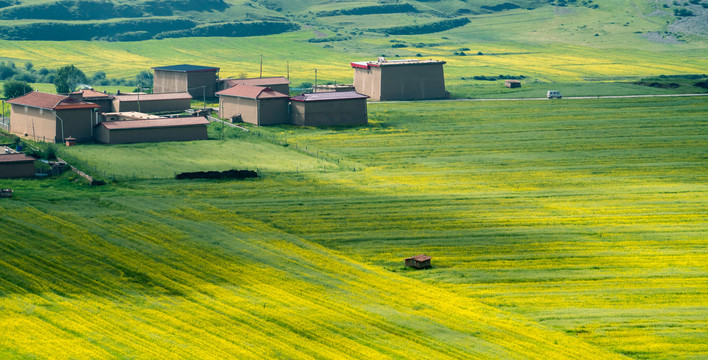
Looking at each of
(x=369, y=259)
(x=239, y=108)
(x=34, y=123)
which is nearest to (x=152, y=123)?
(x=34, y=123)

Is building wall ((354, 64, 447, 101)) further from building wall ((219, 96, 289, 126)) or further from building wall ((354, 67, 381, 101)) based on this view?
building wall ((219, 96, 289, 126))

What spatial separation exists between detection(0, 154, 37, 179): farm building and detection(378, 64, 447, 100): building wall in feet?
230

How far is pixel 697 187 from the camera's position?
82.9m

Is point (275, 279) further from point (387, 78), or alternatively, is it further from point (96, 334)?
point (387, 78)

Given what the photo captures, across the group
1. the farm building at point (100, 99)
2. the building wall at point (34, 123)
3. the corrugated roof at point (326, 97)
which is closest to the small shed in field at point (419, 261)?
the building wall at point (34, 123)

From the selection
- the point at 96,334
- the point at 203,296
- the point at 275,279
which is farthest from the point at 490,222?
the point at 96,334

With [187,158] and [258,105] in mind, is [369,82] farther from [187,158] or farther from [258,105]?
[187,158]

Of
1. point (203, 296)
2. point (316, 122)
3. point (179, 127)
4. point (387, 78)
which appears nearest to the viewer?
point (203, 296)

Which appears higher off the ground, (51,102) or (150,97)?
(51,102)

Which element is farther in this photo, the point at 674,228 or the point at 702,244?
the point at 674,228

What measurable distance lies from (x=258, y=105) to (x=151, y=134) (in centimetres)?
1906

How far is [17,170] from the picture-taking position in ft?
275

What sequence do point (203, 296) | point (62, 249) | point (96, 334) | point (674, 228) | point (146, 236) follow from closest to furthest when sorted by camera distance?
point (96, 334) → point (203, 296) → point (62, 249) → point (146, 236) → point (674, 228)

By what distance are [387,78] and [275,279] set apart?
9314cm
